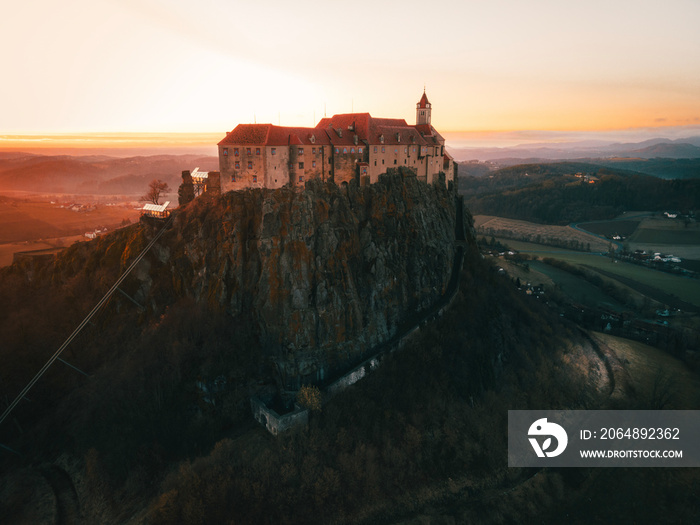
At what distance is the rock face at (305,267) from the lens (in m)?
50.4

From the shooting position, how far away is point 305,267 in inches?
2013

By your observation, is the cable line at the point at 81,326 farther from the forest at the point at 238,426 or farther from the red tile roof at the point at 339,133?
the red tile roof at the point at 339,133

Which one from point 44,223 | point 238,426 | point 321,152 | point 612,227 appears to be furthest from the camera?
point 612,227

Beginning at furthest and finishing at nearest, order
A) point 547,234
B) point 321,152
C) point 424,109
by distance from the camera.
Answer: point 547,234 < point 424,109 < point 321,152

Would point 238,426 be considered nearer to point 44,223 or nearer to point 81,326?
point 81,326

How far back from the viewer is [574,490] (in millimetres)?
50875

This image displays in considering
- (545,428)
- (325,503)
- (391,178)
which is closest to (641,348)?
(545,428)

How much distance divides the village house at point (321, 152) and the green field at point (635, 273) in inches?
3708

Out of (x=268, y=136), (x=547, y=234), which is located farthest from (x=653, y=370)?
(x=547, y=234)

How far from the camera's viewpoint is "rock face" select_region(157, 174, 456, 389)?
50.4 meters

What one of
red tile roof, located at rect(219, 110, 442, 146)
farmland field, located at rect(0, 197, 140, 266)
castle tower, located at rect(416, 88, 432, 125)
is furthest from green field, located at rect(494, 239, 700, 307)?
farmland field, located at rect(0, 197, 140, 266)

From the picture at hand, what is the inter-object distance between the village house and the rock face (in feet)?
6.98

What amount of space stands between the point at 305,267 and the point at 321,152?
16.8 m

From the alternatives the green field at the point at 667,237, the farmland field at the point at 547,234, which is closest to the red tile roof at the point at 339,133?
the farmland field at the point at 547,234
